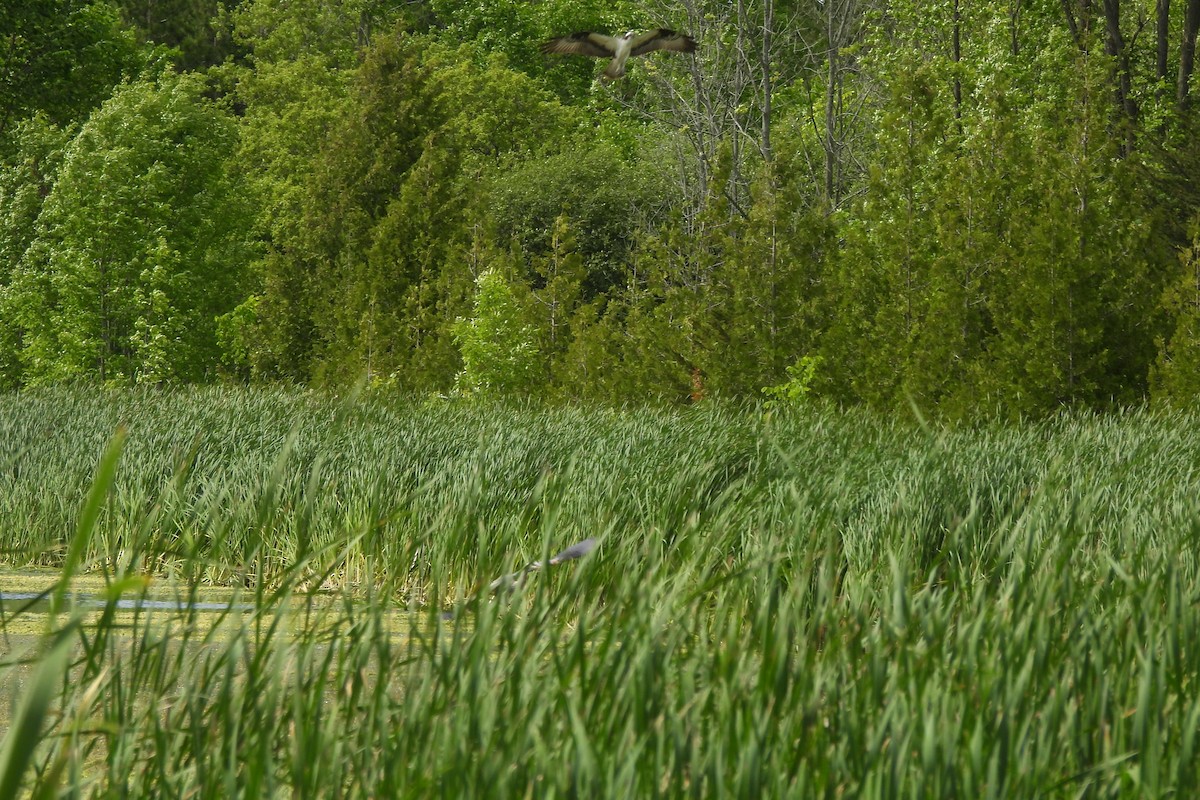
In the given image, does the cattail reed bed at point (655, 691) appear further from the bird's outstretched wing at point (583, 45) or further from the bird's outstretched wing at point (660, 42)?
Answer: the bird's outstretched wing at point (583, 45)

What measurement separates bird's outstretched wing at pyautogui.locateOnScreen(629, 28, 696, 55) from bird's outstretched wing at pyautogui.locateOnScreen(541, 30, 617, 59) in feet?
0.63

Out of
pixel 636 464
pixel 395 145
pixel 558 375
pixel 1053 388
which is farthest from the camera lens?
pixel 395 145

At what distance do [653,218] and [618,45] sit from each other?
760 inches

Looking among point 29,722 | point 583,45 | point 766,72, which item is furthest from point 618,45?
point 766,72

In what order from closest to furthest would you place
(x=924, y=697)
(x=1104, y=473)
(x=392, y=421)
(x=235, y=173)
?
(x=924, y=697) < (x=1104, y=473) < (x=392, y=421) < (x=235, y=173)

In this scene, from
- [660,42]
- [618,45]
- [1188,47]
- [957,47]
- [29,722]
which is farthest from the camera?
[957,47]

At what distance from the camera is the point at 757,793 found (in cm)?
154

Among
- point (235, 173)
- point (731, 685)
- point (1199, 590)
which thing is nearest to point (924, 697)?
point (731, 685)

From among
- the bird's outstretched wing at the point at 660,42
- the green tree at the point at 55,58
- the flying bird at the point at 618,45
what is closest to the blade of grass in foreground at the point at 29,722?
the flying bird at the point at 618,45

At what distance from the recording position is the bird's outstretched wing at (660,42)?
335 inches

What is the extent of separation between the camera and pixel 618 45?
338 inches

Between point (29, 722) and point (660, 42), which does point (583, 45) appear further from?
point (29, 722)

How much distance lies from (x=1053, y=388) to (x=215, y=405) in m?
6.39

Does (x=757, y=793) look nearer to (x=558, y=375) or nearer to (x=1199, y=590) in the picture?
(x=1199, y=590)
